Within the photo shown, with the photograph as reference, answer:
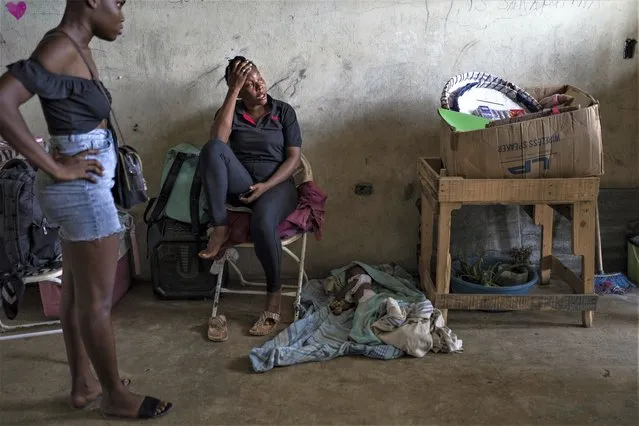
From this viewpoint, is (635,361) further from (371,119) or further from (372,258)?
(371,119)

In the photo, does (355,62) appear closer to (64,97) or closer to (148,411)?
(64,97)

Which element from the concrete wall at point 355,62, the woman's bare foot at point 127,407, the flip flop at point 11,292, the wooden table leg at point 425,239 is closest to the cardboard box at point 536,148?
the wooden table leg at point 425,239

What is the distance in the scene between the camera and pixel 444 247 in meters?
2.78

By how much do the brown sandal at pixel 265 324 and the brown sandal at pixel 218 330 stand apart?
133mm

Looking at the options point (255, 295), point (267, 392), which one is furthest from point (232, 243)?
point (267, 392)

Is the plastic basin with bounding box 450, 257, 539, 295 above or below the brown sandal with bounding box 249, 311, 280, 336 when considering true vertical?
above

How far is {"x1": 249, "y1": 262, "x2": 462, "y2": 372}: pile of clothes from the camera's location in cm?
254

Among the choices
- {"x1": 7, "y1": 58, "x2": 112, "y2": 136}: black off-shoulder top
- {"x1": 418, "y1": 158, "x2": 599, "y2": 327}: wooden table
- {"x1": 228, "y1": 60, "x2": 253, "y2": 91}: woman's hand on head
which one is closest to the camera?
{"x1": 7, "y1": 58, "x2": 112, "y2": 136}: black off-shoulder top

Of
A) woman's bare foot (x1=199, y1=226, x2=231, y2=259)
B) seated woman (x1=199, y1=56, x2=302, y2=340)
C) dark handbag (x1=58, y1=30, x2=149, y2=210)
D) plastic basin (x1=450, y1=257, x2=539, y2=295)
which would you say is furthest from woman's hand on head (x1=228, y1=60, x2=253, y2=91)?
plastic basin (x1=450, y1=257, x2=539, y2=295)

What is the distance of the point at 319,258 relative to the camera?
355cm

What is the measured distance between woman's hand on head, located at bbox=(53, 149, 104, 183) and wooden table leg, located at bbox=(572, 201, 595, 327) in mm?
2160

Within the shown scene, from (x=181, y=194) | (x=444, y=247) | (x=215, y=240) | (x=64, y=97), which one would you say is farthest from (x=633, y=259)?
(x=64, y=97)

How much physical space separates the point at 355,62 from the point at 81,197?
75.9 inches

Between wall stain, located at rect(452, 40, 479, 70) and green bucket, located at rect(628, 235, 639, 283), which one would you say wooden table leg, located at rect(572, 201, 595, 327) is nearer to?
green bucket, located at rect(628, 235, 639, 283)
